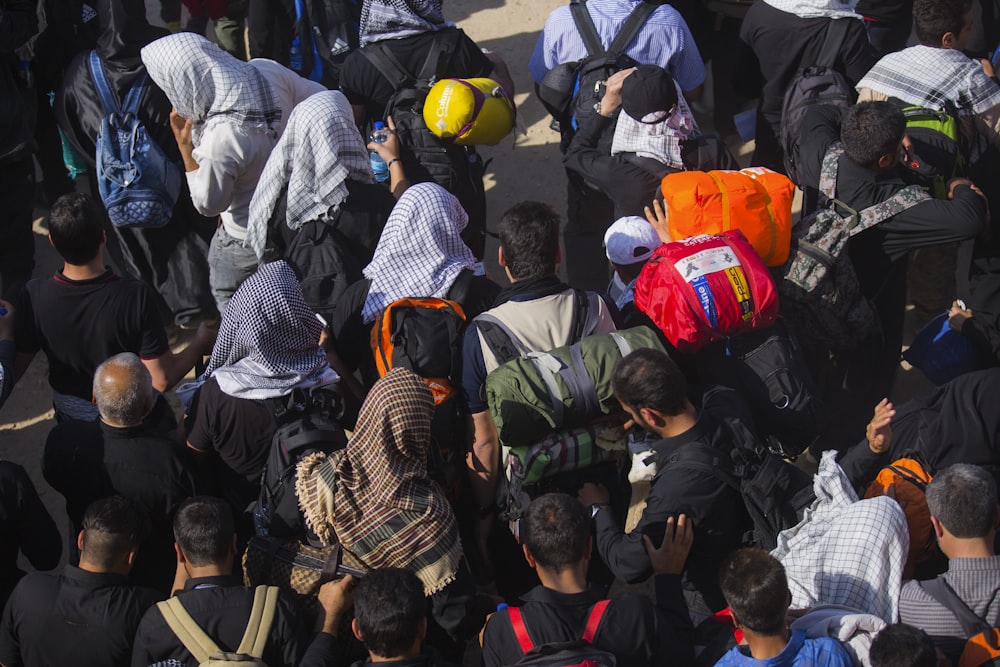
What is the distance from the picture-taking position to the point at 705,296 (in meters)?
3.73

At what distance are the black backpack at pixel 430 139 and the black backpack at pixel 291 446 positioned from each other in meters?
1.55

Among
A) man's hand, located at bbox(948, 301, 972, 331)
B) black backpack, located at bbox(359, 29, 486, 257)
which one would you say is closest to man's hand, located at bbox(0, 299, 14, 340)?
black backpack, located at bbox(359, 29, 486, 257)

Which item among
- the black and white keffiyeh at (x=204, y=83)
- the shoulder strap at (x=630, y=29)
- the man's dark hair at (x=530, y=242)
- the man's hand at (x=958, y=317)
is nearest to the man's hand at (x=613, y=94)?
the shoulder strap at (x=630, y=29)

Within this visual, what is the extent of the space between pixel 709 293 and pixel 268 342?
1.62 m

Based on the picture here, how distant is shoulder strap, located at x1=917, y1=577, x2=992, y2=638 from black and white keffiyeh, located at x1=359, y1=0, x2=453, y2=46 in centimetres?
369

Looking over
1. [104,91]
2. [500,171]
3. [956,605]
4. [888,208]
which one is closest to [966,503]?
[956,605]

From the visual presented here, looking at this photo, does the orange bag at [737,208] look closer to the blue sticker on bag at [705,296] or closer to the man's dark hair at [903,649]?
the blue sticker on bag at [705,296]

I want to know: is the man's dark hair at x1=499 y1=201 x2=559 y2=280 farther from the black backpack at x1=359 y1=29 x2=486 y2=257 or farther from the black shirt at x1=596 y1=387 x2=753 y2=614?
the black backpack at x1=359 y1=29 x2=486 y2=257

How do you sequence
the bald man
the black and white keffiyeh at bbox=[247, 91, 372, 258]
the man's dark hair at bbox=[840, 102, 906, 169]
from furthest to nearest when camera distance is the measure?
the black and white keffiyeh at bbox=[247, 91, 372, 258]
the man's dark hair at bbox=[840, 102, 906, 169]
the bald man

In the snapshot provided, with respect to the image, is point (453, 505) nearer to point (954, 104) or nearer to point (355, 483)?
point (355, 483)

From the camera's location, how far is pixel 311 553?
348 centimetres

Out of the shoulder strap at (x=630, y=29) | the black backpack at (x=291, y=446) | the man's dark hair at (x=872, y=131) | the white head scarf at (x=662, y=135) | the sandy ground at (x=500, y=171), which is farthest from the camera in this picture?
the sandy ground at (x=500, y=171)

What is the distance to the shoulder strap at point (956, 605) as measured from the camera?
309 cm

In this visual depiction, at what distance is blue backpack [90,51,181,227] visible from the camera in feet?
17.6
